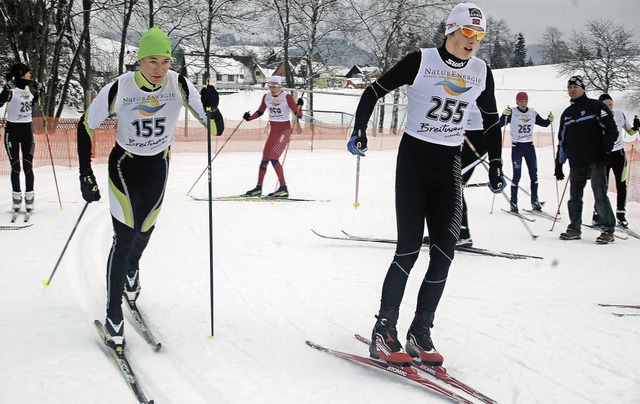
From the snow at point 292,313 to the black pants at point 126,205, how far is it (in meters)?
0.44

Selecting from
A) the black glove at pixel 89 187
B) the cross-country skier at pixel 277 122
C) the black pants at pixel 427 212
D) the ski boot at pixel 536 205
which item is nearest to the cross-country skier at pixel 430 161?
the black pants at pixel 427 212

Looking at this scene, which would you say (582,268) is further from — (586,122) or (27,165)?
(27,165)

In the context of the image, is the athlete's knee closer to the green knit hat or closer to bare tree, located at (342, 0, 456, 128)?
the green knit hat

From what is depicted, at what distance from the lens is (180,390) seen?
327 centimetres

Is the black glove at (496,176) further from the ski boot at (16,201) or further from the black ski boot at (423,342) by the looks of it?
the ski boot at (16,201)

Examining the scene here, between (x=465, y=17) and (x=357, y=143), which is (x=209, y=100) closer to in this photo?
(x=357, y=143)

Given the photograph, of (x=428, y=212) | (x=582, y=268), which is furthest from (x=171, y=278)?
(x=582, y=268)

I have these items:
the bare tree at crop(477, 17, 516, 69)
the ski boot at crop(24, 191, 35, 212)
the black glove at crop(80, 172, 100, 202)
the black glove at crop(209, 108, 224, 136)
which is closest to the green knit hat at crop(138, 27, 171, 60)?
the black glove at crop(209, 108, 224, 136)

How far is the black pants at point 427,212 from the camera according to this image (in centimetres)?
364

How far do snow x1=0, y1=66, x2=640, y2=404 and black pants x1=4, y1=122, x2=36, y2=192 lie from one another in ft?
2.04

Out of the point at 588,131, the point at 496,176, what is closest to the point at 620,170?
the point at 588,131

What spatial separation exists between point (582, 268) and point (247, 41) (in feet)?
88.9

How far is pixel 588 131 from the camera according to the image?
7.77m

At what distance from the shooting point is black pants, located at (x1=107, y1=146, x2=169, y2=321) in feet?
12.5
